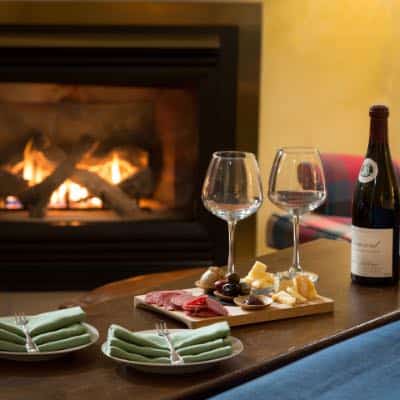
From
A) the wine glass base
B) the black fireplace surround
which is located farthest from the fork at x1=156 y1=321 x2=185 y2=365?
the black fireplace surround

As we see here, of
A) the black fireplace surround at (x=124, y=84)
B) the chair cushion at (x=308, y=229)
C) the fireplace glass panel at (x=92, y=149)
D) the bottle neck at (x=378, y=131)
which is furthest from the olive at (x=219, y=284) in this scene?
the fireplace glass panel at (x=92, y=149)

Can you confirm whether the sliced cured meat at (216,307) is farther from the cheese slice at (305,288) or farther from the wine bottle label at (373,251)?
the wine bottle label at (373,251)

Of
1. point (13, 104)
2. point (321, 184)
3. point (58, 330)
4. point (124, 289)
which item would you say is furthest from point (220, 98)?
point (58, 330)

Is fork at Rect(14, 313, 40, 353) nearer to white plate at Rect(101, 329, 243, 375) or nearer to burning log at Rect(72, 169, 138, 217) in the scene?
white plate at Rect(101, 329, 243, 375)

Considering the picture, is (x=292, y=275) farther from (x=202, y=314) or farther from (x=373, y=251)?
(x=202, y=314)

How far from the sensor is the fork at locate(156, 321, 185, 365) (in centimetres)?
105

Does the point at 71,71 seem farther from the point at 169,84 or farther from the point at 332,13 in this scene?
the point at 332,13

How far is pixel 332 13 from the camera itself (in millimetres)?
3258

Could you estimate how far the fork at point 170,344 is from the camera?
1.05 metres

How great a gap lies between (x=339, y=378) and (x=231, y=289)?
0.51 m

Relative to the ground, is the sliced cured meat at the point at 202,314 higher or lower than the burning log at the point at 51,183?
lower

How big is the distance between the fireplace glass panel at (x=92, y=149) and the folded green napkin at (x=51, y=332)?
2.12 meters

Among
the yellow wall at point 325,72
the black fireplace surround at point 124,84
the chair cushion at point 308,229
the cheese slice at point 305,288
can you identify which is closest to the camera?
the cheese slice at point 305,288

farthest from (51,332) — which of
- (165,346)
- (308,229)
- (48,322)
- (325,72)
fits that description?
(325,72)
